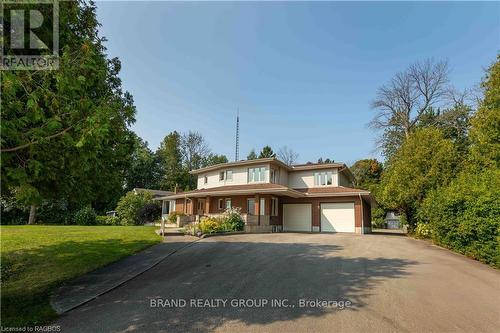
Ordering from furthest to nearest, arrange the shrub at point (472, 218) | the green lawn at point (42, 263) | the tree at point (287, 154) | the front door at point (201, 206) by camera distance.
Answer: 1. the tree at point (287, 154)
2. the front door at point (201, 206)
3. the shrub at point (472, 218)
4. the green lawn at point (42, 263)

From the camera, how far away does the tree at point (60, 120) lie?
189 inches

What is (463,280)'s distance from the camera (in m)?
8.26

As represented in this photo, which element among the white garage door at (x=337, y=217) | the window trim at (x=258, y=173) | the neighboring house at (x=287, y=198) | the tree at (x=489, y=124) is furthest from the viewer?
the window trim at (x=258, y=173)

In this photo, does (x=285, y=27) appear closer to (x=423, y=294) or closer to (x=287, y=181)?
(x=423, y=294)

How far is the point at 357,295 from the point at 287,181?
2212 cm

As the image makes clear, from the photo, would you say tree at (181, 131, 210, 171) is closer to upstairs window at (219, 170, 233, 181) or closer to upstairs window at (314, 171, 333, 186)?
upstairs window at (219, 170, 233, 181)

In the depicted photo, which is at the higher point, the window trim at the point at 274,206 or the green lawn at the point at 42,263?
the window trim at the point at 274,206

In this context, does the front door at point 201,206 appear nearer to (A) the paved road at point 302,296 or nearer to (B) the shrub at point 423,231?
(A) the paved road at point 302,296

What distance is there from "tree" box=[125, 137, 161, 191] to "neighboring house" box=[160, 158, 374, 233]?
86.2 feet

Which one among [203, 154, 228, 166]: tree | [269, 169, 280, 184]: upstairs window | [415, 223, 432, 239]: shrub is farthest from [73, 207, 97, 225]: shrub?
[415, 223, 432, 239]: shrub

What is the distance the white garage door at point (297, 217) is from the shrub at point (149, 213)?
631 inches

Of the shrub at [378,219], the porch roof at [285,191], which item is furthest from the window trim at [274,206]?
the shrub at [378,219]

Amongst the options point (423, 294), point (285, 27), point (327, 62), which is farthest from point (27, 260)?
point (327, 62)

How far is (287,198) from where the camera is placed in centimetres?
Result: 2673
